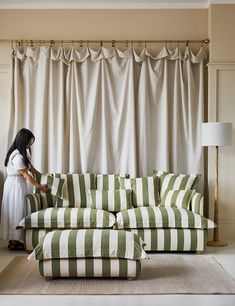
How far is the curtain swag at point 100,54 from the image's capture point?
588 cm

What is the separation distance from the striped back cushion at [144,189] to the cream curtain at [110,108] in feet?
0.89

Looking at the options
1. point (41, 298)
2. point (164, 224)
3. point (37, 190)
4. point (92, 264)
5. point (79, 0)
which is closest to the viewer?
point (41, 298)

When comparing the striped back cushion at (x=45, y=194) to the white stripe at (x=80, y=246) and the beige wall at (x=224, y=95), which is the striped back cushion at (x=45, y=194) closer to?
the white stripe at (x=80, y=246)

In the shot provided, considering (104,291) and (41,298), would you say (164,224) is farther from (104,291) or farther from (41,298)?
(41,298)

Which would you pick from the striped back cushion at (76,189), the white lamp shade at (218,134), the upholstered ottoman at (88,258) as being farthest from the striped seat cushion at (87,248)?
the white lamp shade at (218,134)

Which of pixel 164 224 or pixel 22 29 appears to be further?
pixel 22 29

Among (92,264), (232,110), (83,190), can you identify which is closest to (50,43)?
(83,190)

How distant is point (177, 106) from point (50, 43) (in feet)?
6.05

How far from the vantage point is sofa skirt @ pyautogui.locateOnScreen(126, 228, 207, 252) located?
16.4 feet

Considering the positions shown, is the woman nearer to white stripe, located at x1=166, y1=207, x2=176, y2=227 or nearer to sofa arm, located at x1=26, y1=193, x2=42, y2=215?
sofa arm, located at x1=26, y1=193, x2=42, y2=215

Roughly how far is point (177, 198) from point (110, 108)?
149cm

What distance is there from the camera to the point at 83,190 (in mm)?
5508

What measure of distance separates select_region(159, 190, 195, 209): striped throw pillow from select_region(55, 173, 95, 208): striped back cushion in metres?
0.90

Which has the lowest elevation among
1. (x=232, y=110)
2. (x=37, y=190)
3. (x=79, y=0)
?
(x=37, y=190)
